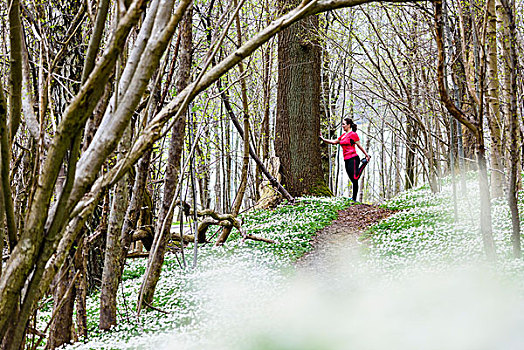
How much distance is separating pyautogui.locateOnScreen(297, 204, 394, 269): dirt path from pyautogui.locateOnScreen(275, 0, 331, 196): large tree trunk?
1513 millimetres

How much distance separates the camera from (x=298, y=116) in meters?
11.7

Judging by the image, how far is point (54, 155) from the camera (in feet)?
6.19

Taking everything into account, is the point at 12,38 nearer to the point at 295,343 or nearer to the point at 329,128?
the point at 295,343

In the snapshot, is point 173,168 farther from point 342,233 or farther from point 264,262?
point 342,233

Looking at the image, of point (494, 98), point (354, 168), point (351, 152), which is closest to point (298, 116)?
point (351, 152)

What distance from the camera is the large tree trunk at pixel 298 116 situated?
11.7 meters

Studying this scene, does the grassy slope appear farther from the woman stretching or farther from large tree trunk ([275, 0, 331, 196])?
the woman stretching

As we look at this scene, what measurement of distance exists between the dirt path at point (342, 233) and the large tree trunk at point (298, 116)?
1513 mm

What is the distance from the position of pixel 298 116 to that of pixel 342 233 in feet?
12.8

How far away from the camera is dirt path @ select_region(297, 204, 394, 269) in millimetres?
7684

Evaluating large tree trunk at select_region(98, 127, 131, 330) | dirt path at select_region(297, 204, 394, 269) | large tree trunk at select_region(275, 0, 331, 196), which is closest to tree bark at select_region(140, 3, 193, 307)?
large tree trunk at select_region(98, 127, 131, 330)

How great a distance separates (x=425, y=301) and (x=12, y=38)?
4940mm

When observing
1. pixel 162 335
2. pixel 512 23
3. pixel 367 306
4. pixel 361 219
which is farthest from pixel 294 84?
pixel 162 335

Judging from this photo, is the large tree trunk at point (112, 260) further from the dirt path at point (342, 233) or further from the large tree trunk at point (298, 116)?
the large tree trunk at point (298, 116)
